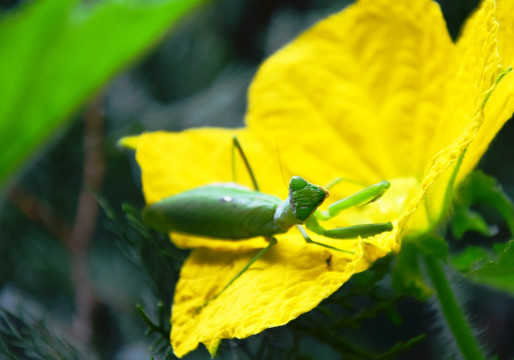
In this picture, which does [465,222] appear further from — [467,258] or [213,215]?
[213,215]

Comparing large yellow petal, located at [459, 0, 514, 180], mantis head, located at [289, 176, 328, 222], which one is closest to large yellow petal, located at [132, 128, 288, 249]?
mantis head, located at [289, 176, 328, 222]

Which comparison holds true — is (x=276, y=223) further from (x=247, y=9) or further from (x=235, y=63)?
(x=247, y=9)

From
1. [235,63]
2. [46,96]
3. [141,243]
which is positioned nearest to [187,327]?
[141,243]

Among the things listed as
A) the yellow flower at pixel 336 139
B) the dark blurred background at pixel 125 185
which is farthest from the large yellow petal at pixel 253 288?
the dark blurred background at pixel 125 185

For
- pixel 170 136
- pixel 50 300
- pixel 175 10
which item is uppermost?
pixel 175 10

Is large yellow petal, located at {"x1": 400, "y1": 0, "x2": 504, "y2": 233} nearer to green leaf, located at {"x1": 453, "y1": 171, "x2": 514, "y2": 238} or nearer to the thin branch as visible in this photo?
green leaf, located at {"x1": 453, "y1": 171, "x2": 514, "y2": 238}
